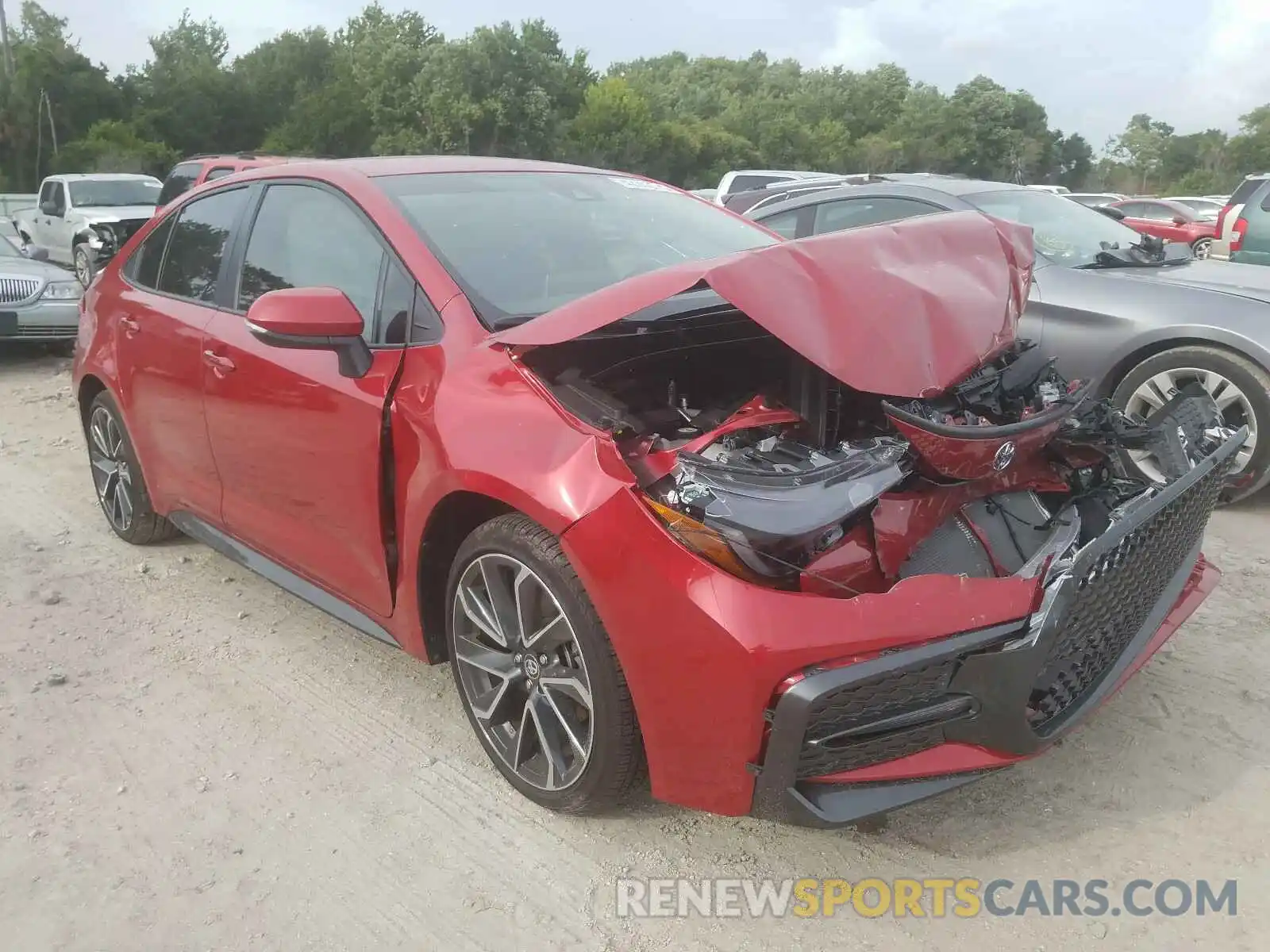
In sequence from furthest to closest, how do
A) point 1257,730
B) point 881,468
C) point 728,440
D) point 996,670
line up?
point 1257,730, point 728,440, point 881,468, point 996,670

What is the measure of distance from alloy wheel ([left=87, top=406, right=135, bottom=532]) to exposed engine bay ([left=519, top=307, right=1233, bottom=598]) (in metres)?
2.86

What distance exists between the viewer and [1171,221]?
20.2 meters

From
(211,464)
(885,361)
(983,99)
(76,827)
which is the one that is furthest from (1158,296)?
(983,99)

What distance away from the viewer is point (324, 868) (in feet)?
8.14

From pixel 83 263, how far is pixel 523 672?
14505 mm

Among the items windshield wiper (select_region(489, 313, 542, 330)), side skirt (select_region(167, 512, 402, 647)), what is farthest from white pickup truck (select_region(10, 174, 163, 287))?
windshield wiper (select_region(489, 313, 542, 330))

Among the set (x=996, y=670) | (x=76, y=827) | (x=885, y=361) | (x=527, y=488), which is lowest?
(x=76, y=827)

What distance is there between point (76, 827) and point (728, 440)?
6.66 ft

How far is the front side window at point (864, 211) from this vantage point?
6016 millimetres

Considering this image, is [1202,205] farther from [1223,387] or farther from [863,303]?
[863,303]

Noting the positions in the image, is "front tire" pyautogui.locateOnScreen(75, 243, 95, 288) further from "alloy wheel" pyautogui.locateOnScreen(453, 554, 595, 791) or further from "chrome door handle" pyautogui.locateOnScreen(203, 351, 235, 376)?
"alloy wheel" pyautogui.locateOnScreen(453, 554, 595, 791)

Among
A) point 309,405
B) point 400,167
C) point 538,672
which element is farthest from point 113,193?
point 538,672

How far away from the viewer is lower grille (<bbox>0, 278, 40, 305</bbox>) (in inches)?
367

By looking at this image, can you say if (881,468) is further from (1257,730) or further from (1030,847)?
(1257,730)
